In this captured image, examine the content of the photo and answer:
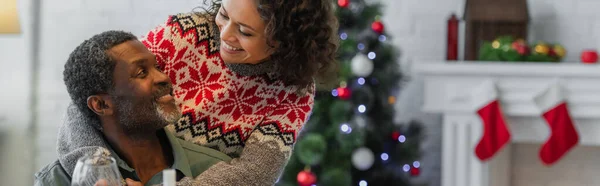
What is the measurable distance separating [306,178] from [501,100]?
90 cm

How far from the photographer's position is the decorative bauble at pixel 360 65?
3.70 metres

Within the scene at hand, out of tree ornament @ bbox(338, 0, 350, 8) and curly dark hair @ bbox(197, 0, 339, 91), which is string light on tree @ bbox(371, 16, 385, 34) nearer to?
tree ornament @ bbox(338, 0, 350, 8)

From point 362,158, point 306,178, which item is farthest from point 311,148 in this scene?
point 362,158

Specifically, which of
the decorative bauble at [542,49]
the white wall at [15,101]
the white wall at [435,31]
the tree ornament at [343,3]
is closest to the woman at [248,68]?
the tree ornament at [343,3]

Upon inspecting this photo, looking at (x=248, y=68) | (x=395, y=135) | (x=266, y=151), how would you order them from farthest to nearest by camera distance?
(x=395, y=135) < (x=248, y=68) < (x=266, y=151)

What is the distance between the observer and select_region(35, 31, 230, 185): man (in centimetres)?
164

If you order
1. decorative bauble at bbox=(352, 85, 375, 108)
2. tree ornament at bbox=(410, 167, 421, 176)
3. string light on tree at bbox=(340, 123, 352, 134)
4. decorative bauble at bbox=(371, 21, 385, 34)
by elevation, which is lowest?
tree ornament at bbox=(410, 167, 421, 176)

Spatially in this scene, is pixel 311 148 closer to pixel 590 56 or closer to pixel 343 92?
pixel 343 92

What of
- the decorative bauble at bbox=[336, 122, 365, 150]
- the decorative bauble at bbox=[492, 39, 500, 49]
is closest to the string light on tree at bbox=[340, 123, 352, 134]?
the decorative bauble at bbox=[336, 122, 365, 150]

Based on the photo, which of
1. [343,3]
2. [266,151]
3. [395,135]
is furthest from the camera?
[395,135]

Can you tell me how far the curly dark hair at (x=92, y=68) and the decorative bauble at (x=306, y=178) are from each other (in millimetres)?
2080

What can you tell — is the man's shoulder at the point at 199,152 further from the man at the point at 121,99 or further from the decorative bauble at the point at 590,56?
the decorative bauble at the point at 590,56

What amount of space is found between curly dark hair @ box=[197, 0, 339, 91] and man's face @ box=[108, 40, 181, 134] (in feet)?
0.79

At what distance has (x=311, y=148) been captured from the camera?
12.1 feet
